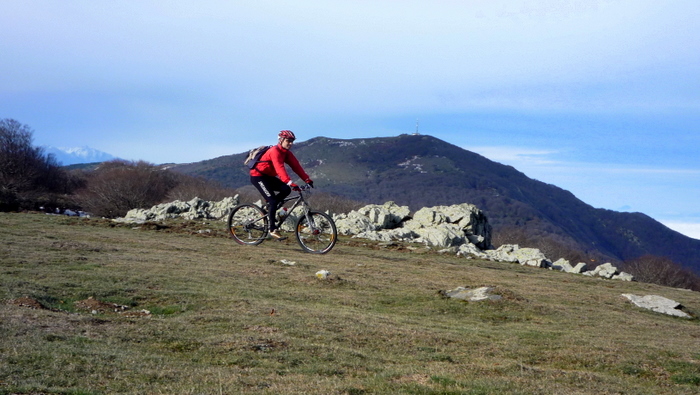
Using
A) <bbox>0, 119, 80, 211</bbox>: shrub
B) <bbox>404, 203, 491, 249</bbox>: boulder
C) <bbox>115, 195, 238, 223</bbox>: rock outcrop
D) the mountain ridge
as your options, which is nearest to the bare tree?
<bbox>0, 119, 80, 211</bbox>: shrub

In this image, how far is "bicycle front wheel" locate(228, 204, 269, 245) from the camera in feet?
54.0

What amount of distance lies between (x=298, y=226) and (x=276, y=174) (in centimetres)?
157

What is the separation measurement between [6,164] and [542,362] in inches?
2655

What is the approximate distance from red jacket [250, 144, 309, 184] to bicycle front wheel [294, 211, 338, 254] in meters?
1.33

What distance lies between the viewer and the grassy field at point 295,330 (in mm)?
5938

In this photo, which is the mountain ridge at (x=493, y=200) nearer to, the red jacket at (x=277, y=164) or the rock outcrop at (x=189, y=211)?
the rock outcrop at (x=189, y=211)

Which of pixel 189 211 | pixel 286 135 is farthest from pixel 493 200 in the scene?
pixel 286 135

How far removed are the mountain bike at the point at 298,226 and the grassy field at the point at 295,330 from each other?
508 millimetres

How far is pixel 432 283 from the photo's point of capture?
563 inches

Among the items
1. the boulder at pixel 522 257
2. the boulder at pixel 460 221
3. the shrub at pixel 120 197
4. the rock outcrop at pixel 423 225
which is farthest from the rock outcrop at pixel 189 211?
the shrub at pixel 120 197

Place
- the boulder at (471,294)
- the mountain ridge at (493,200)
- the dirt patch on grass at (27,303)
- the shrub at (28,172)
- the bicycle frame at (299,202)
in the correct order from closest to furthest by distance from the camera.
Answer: the dirt patch on grass at (27,303), the boulder at (471,294), the bicycle frame at (299,202), the shrub at (28,172), the mountain ridge at (493,200)

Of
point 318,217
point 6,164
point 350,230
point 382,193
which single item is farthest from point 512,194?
point 318,217

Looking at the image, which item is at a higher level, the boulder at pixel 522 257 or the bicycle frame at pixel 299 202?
the bicycle frame at pixel 299 202

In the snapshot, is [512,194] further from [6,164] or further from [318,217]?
[318,217]
